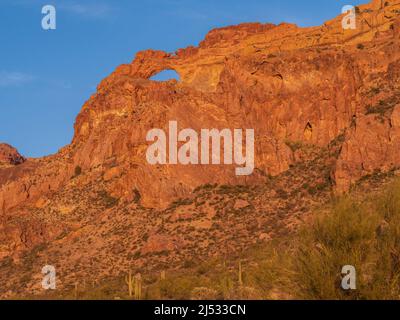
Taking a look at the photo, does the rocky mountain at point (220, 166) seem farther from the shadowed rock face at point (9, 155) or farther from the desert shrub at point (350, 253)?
the shadowed rock face at point (9, 155)

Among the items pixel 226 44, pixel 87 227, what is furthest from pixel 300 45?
pixel 87 227

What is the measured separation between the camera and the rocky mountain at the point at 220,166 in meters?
60.7

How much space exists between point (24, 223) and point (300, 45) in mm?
42770

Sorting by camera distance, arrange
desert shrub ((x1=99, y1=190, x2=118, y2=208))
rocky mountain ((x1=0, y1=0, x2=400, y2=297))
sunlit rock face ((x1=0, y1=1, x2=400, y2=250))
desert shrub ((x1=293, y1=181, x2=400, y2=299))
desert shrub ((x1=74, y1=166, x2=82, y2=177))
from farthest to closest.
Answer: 1. desert shrub ((x1=74, y1=166, x2=82, y2=177))
2. desert shrub ((x1=99, y1=190, x2=118, y2=208))
3. sunlit rock face ((x1=0, y1=1, x2=400, y2=250))
4. rocky mountain ((x1=0, y1=0, x2=400, y2=297))
5. desert shrub ((x1=293, y1=181, x2=400, y2=299))

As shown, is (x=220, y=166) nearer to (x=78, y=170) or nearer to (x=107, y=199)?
(x=107, y=199)

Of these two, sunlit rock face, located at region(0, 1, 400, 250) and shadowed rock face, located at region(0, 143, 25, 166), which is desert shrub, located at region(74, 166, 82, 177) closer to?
sunlit rock face, located at region(0, 1, 400, 250)

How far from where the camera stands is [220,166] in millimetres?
70312

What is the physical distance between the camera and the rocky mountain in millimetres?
60719

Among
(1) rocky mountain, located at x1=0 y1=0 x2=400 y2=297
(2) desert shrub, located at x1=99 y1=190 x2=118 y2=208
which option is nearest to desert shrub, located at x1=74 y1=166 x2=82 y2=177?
(1) rocky mountain, located at x1=0 y1=0 x2=400 y2=297

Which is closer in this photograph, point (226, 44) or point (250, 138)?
point (250, 138)

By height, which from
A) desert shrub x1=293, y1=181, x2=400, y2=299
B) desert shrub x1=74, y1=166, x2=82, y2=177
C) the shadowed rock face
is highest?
the shadowed rock face
